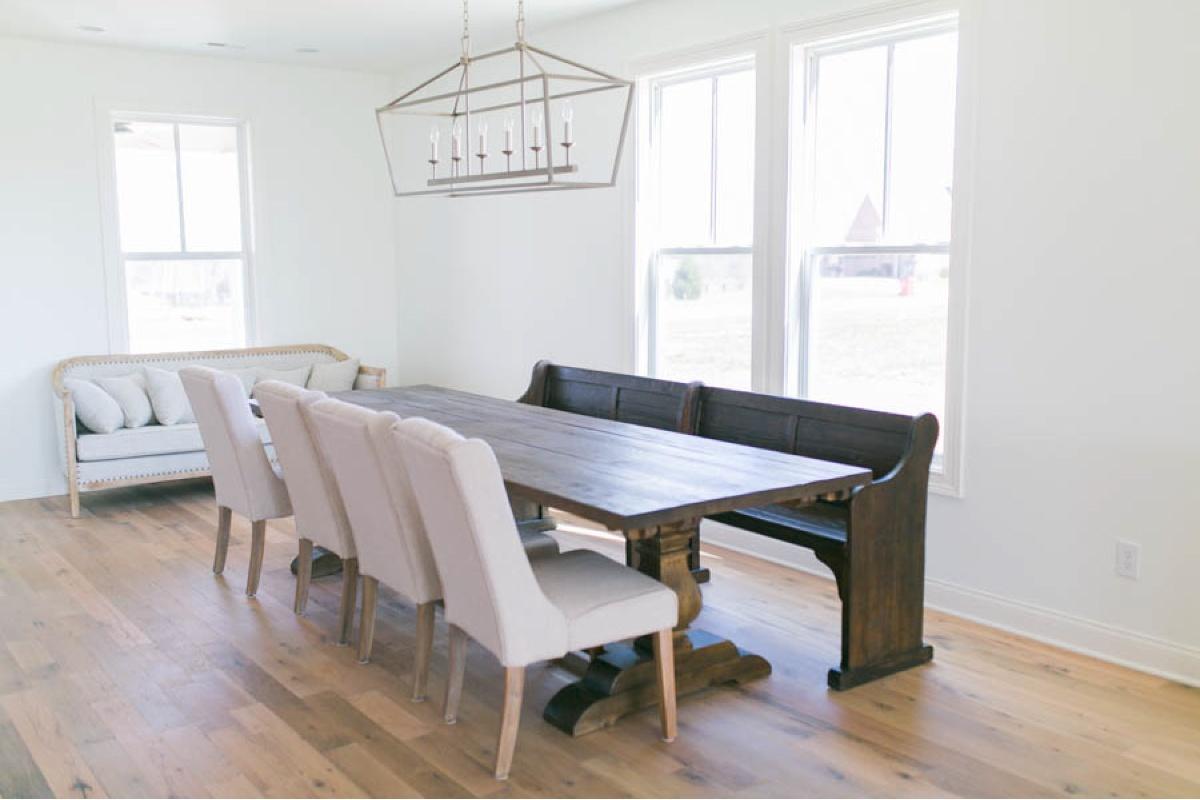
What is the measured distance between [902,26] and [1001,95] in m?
0.57

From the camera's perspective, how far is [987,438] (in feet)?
13.2

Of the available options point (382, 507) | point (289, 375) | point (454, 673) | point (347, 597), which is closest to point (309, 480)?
point (347, 597)

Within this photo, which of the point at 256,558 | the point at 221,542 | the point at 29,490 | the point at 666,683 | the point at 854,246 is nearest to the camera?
the point at 666,683

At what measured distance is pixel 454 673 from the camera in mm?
3166

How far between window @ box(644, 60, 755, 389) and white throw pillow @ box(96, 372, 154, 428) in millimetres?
2873

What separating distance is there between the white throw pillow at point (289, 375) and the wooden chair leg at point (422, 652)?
3672 millimetres

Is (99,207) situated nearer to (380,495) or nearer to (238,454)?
(238,454)

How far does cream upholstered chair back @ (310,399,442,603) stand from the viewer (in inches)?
125

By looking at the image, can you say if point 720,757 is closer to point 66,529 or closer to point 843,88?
Result: point 843,88

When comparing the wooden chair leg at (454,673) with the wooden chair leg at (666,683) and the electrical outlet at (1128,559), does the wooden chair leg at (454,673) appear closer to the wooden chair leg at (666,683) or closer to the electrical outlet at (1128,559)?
the wooden chair leg at (666,683)

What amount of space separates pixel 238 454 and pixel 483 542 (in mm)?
1893

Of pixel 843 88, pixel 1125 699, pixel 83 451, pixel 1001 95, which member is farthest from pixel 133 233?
pixel 1125 699

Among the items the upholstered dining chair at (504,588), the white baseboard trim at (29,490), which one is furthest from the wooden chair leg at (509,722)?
the white baseboard trim at (29,490)

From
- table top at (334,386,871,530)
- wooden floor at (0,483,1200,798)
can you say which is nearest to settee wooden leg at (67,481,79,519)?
wooden floor at (0,483,1200,798)
